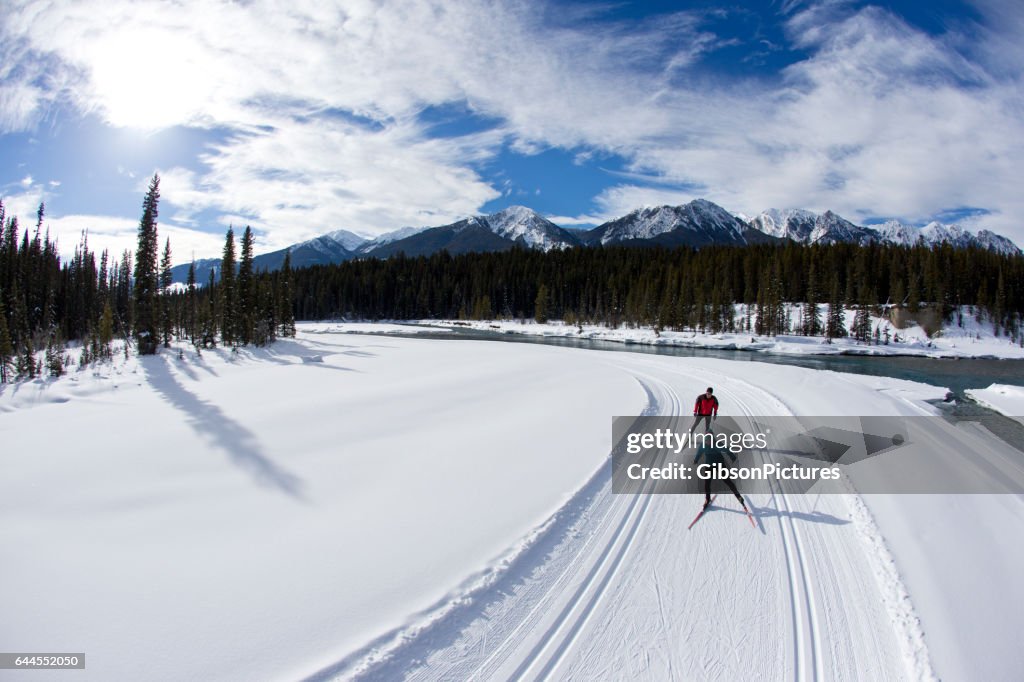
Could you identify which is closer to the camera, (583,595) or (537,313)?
(583,595)

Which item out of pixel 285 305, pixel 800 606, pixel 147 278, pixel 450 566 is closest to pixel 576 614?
pixel 450 566

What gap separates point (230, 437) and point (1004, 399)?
2819cm

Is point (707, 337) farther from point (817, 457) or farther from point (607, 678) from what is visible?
point (607, 678)

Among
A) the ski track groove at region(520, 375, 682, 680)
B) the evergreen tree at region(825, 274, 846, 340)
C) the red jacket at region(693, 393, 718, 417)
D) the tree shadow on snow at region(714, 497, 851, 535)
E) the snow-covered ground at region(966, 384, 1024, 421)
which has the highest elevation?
the evergreen tree at region(825, 274, 846, 340)

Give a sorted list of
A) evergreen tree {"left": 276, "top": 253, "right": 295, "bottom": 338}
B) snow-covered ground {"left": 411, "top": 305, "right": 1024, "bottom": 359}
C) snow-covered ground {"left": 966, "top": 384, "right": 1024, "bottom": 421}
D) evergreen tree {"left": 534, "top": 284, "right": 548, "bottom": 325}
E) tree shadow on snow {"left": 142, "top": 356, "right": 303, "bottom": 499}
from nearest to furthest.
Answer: tree shadow on snow {"left": 142, "top": 356, "right": 303, "bottom": 499} < snow-covered ground {"left": 966, "top": 384, "right": 1024, "bottom": 421} < evergreen tree {"left": 276, "top": 253, "right": 295, "bottom": 338} < snow-covered ground {"left": 411, "top": 305, "right": 1024, "bottom": 359} < evergreen tree {"left": 534, "top": 284, "right": 548, "bottom": 325}

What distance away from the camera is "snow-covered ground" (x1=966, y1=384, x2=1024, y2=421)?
17.0m

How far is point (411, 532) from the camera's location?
6070 mm

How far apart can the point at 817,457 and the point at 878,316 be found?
76.5m

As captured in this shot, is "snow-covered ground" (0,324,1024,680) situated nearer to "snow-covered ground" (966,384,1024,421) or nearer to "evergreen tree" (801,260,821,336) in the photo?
"snow-covered ground" (966,384,1024,421)

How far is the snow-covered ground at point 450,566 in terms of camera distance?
3980mm

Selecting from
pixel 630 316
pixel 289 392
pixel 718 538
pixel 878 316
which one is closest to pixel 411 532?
pixel 718 538

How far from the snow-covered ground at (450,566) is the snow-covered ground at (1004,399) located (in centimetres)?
1391

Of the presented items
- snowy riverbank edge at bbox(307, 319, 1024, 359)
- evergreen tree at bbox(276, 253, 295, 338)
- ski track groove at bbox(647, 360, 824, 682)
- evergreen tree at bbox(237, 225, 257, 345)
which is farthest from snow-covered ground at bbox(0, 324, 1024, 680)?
snowy riverbank edge at bbox(307, 319, 1024, 359)

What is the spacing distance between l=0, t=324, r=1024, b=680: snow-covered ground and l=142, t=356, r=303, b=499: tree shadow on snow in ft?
0.25
